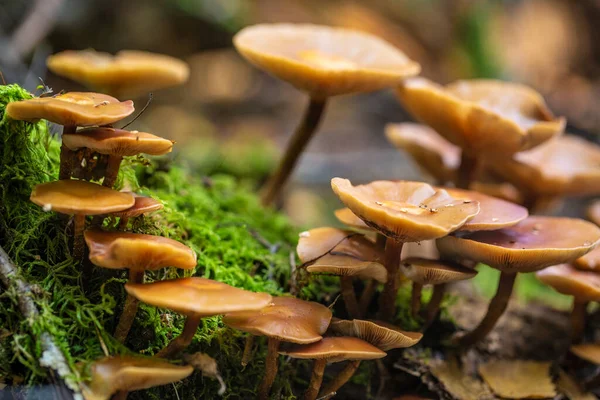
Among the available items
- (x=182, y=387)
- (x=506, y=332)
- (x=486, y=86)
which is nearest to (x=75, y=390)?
(x=182, y=387)

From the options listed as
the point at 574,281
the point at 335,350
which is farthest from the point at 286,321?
the point at 574,281

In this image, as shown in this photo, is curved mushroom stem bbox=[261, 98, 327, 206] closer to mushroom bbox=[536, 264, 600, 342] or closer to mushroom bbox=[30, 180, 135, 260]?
mushroom bbox=[536, 264, 600, 342]

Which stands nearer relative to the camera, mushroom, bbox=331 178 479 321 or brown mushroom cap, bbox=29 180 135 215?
brown mushroom cap, bbox=29 180 135 215

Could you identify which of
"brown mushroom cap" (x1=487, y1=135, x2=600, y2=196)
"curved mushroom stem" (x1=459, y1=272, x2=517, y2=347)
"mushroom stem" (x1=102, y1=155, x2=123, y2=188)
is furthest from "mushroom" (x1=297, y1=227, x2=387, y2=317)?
"brown mushroom cap" (x1=487, y1=135, x2=600, y2=196)

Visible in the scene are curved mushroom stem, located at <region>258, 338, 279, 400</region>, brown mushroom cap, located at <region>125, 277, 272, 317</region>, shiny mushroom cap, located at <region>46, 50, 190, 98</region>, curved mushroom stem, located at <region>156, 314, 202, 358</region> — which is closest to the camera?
brown mushroom cap, located at <region>125, 277, 272, 317</region>

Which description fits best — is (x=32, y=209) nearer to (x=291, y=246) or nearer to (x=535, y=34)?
(x=291, y=246)

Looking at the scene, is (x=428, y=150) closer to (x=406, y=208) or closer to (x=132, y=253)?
(x=406, y=208)
